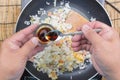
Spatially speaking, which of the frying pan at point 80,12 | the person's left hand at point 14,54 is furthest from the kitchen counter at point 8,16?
the person's left hand at point 14,54

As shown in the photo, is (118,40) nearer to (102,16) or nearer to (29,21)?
(102,16)

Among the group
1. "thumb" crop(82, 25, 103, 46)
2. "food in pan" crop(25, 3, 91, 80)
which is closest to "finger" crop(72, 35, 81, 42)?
"food in pan" crop(25, 3, 91, 80)

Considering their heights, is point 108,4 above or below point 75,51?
above

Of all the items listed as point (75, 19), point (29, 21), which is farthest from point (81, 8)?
point (29, 21)

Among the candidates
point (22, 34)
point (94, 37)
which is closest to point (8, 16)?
point (22, 34)

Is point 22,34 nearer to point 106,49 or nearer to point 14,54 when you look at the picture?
point 14,54
